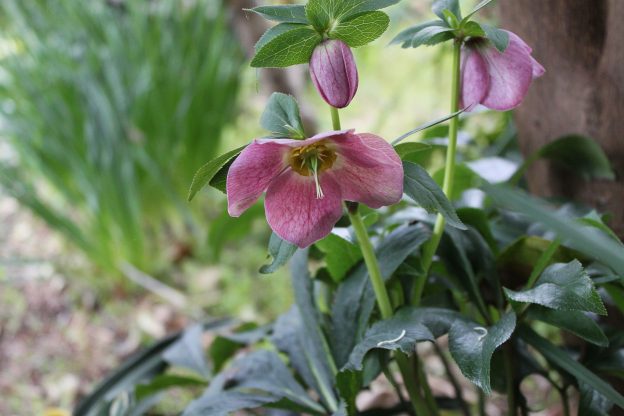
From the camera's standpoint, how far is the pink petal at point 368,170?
1.35ft

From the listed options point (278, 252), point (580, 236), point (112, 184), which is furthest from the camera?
point (112, 184)

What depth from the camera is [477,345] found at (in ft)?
1.56

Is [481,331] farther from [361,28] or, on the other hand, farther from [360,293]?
Result: [361,28]

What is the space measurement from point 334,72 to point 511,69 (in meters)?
0.18

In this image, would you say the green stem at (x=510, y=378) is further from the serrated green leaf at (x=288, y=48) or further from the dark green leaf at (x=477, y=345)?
the serrated green leaf at (x=288, y=48)

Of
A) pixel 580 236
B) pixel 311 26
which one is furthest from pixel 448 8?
pixel 580 236

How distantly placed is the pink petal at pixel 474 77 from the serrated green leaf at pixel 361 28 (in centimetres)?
11

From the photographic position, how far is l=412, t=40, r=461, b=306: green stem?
1.63 feet

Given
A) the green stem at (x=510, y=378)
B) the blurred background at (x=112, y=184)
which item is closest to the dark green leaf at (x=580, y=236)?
the green stem at (x=510, y=378)

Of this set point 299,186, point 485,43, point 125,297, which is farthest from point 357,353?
point 125,297

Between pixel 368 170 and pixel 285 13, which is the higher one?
pixel 285 13

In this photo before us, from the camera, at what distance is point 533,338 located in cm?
56

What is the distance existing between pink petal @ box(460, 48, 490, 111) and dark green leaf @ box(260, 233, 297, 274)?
20cm

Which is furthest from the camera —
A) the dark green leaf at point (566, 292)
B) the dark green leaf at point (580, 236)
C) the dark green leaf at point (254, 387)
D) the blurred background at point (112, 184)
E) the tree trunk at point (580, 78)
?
the blurred background at point (112, 184)
